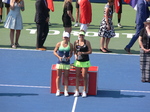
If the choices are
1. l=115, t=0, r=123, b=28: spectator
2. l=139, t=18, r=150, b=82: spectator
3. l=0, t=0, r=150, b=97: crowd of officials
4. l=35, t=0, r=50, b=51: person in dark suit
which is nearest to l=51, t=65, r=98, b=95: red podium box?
l=0, t=0, r=150, b=97: crowd of officials

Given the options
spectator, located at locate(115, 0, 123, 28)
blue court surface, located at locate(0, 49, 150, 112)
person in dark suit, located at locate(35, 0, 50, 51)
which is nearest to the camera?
blue court surface, located at locate(0, 49, 150, 112)

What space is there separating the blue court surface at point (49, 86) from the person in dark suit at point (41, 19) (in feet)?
1.41

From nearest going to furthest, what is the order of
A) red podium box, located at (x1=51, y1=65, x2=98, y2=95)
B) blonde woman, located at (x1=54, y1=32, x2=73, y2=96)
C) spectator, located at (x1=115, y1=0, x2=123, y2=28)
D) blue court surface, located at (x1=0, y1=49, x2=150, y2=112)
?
blue court surface, located at (x1=0, y1=49, x2=150, y2=112) < blonde woman, located at (x1=54, y1=32, x2=73, y2=96) < red podium box, located at (x1=51, y1=65, x2=98, y2=95) < spectator, located at (x1=115, y1=0, x2=123, y2=28)

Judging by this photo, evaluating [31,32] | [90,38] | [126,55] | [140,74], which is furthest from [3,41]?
[140,74]

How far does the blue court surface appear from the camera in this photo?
12992mm

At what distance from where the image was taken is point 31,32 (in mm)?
21422

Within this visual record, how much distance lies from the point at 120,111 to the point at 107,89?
184 cm

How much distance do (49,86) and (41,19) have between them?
13.7 ft

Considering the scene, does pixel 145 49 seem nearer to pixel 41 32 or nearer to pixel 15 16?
pixel 41 32

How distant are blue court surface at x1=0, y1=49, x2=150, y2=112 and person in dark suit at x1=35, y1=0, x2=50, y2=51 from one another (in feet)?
1.41

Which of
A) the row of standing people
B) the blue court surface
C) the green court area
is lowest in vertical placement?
the blue court surface

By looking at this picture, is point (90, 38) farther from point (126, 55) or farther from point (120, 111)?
point (120, 111)

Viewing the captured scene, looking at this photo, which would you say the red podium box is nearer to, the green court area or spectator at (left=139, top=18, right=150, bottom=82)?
spectator at (left=139, top=18, right=150, bottom=82)

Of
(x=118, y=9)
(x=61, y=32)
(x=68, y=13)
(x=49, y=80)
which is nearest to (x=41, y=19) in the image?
(x=68, y=13)
